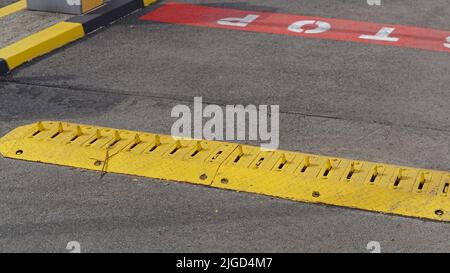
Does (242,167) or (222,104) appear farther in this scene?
(222,104)

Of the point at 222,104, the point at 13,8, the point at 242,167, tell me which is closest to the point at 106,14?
the point at 13,8

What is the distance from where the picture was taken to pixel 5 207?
19.6 ft

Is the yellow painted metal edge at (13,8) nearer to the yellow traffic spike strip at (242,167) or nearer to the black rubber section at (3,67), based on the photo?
the black rubber section at (3,67)

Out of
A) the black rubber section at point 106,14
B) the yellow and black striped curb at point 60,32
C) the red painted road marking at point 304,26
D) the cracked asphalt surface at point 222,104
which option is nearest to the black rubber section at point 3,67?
the yellow and black striped curb at point 60,32

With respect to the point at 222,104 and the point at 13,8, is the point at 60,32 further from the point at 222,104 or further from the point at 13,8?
the point at 222,104

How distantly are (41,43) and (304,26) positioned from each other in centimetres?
288

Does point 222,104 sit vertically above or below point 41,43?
below

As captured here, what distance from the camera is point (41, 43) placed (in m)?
8.96

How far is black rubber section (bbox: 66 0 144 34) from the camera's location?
31.6ft

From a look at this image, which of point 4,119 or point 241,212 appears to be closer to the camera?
point 241,212

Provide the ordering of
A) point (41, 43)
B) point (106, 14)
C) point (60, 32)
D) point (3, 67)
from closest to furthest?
point (3, 67) < point (41, 43) < point (60, 32) < point (106, 14)

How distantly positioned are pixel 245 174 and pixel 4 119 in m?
2.20
